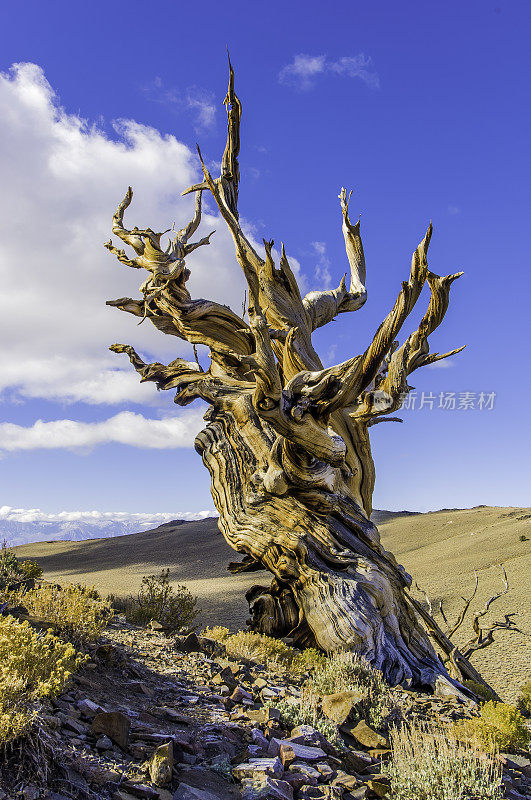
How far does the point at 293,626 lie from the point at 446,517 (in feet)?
97.1

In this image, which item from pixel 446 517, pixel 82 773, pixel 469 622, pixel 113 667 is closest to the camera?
pixel 82 773

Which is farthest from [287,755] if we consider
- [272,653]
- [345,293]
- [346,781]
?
[345,293]

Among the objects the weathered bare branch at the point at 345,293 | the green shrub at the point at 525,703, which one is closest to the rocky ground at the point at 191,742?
the green shrub at the point at 525,703

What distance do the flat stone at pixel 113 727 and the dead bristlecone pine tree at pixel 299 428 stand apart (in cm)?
380

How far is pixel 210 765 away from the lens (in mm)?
3336

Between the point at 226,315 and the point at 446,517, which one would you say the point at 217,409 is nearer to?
the point at 226,315

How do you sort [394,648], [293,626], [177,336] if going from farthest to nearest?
[177,336] → [293,626] → [394,648]

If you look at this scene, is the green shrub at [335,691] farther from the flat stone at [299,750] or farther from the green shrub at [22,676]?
the green shrub at [22,676]

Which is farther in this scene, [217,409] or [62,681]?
[217,409]

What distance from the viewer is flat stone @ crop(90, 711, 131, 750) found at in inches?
127

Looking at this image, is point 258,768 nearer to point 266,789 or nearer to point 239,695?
point 266,789

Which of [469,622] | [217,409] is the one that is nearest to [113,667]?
[217,409]

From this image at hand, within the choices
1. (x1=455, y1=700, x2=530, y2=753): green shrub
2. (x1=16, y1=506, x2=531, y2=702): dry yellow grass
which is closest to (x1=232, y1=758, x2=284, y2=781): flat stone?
(x1=455, y1=700, x2=530, y2=753): green shrub

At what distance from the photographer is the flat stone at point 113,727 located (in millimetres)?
3215
